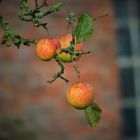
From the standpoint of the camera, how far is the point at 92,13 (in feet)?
12.0

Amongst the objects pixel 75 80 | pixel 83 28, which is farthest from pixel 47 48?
pixel 75 80

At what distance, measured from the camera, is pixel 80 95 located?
1097 millimetres

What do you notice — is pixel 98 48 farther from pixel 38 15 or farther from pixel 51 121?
pixel 38 15

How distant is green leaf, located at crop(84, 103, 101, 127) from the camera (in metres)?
1.18

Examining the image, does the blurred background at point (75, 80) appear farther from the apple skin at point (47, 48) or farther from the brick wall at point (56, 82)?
the apple skin at point (47, 48)

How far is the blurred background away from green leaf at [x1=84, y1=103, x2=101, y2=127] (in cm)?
226

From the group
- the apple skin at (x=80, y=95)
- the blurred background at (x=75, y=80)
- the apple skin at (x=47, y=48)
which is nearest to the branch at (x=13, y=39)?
the apple skin at (x=47, y=48)

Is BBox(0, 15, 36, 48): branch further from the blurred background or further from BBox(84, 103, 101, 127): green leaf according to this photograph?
the blurred background

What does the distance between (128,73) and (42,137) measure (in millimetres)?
726

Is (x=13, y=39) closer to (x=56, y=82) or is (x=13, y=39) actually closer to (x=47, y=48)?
(x=47, y=48)

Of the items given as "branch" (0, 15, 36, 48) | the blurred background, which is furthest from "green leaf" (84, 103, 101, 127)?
the blurred background

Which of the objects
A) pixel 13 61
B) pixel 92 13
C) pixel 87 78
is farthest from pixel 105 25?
pixel 13 61

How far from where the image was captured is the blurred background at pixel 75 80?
356cm

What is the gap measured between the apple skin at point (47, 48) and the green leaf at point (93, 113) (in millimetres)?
137
